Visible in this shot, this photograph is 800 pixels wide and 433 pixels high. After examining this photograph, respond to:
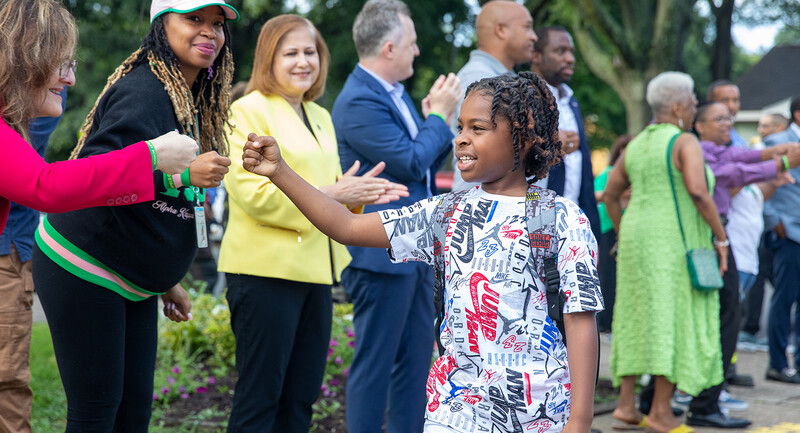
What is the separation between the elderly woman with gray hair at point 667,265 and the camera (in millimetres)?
5574

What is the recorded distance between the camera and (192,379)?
614 cm

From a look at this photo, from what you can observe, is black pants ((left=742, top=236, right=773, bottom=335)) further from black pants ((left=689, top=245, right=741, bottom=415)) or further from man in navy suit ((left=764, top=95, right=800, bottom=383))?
black pants ((left=689, top=245, right=741, bottom=415))

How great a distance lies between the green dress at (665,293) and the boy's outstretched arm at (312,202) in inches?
130

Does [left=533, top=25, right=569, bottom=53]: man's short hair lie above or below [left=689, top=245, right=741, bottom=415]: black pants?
above

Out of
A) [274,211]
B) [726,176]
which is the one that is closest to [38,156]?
[274,211]

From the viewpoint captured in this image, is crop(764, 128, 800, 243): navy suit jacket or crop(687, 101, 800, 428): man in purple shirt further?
crop(764, 128, 800, 243): navy suit jacket

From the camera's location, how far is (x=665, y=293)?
5.63 metres

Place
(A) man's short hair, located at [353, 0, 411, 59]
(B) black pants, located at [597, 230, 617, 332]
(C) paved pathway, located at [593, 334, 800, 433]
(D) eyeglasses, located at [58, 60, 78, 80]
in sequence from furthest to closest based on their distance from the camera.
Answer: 1. (B) black pants, located at [597, 230, 617, 332]
2. (C) paved pathway, located at [593, 334, 800, 433]
3. (A) man's short hair, located at [353, 0, 411, 59]
4. (D) eyeglasses, located at [58, 60, 78, 80]

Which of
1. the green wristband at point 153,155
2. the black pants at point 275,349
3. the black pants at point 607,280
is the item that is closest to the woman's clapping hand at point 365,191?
the black pants at point 275,349

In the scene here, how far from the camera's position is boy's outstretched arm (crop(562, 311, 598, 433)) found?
2551 millimetres

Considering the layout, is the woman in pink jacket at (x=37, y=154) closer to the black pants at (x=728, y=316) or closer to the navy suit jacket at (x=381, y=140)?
the navy suit jacket at (x=381, y=140)

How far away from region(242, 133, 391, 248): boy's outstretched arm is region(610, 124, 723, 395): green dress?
329 centimetres

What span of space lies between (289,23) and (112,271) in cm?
169

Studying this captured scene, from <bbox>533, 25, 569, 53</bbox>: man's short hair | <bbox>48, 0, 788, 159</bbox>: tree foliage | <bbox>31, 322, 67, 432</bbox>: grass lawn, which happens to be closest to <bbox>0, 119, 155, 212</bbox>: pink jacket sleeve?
<bbox>31, 322, 67, 432</bbox>: grass lawn
